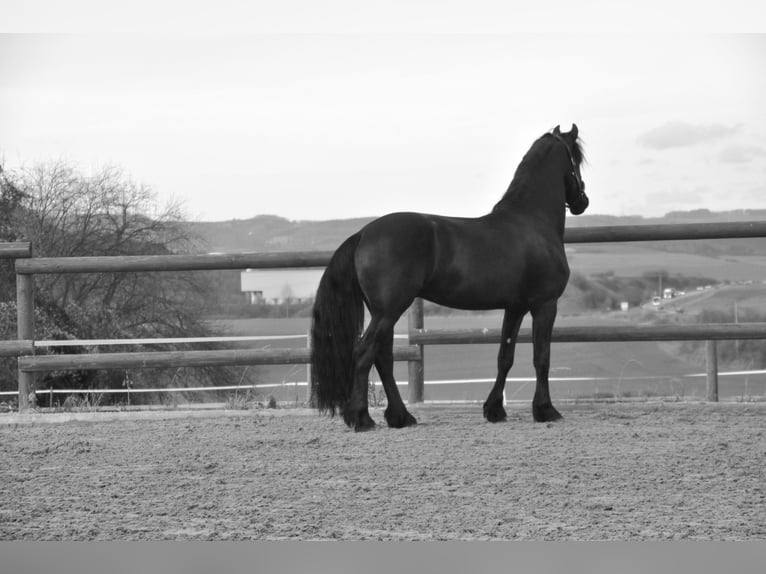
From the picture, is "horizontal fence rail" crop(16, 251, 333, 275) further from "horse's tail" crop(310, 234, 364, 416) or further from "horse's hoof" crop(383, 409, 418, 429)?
"horse's hoof" crop(383, 409, 418, 429)

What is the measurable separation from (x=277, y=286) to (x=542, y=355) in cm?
1779

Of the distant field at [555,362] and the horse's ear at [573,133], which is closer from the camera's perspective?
the horse's ear at [573,133]

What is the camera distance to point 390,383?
5633 mm

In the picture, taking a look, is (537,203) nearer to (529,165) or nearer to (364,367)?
(529,165)

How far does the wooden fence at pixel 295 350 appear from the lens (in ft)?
21.5

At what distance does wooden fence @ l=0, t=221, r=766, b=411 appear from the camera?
6.55 meters

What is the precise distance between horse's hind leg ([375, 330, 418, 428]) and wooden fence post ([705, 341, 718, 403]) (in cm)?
258

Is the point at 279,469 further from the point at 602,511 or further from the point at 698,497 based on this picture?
the point at 698,497

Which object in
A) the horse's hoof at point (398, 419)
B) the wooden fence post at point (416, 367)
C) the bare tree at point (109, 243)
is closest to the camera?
the horse's hoof at point (398, 419)

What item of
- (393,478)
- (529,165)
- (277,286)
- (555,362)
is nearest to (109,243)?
(277,286)

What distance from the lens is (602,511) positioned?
11.8ft

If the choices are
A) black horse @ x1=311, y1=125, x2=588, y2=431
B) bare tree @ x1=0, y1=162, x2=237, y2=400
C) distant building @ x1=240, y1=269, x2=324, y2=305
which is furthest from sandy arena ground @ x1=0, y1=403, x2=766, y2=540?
distant building @ x1=240, y1=269, x2=324, y2=305

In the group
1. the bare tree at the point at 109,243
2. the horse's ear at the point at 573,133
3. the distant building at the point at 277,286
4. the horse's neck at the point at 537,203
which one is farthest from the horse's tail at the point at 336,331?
the distant building at the point at 277,286

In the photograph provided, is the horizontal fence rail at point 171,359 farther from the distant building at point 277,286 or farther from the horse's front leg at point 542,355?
the distant building at point 277,286
